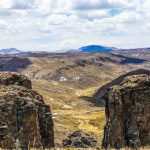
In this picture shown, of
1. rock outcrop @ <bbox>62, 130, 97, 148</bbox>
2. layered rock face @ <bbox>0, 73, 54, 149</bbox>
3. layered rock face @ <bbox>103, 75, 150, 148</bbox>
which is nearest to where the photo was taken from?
layered rock face @ <bbox>0, 73, 54, 149</bbox>

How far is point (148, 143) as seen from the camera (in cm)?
4934

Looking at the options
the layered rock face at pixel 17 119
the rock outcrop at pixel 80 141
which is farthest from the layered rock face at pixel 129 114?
the rock outcrop at pixel 80 141

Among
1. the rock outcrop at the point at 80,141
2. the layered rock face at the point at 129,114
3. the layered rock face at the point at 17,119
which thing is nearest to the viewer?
the layered rock face at the point at 17,119

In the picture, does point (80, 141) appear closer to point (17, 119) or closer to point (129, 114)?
point (129, 114)

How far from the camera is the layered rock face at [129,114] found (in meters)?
50.8

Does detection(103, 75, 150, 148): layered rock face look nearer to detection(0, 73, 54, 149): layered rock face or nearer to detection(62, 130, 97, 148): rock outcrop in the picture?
detection(0, 73, 54, 149): layered rock face

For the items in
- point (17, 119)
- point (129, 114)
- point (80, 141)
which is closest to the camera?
point (17, 119)

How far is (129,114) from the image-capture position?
173 feet

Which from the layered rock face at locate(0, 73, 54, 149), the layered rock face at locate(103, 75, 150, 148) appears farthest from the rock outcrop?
the layered rock face at locate(0, 73, 54, 149)

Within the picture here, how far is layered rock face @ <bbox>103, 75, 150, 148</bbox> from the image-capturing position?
50.8m

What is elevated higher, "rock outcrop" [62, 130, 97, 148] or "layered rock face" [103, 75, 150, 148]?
"layered rock face" [103, 75, 150, 148]

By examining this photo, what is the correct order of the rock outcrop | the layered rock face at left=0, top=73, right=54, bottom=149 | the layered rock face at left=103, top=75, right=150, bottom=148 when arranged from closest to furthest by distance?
1. the layered rock face at left=0, top=73, right=54, bottom=149
2. the layered rock face at left=103, top=75, right=150, bottom=148
3. the rock outcrop

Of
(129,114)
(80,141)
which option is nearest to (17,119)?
(129,114)

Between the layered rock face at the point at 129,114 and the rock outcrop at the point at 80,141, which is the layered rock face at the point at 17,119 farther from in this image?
the rock outcrop at the point at 80,141
